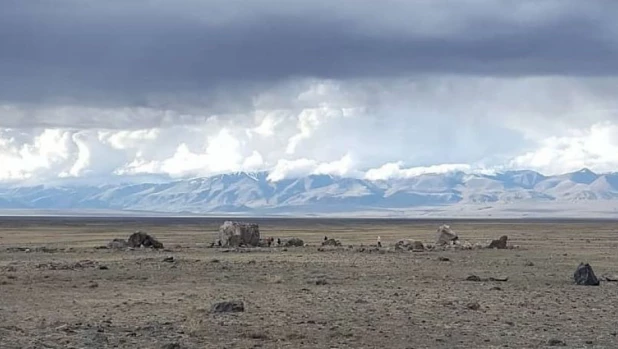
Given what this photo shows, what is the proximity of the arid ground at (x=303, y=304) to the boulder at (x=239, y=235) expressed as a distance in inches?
524

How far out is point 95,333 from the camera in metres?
20.8

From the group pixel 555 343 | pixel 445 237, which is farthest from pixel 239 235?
pixel 555 343

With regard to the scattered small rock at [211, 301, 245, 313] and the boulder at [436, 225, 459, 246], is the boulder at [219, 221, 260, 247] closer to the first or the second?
the boulder at [436, 225, 459, 246]

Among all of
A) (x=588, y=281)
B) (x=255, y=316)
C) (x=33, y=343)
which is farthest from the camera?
(x=588, y=281)

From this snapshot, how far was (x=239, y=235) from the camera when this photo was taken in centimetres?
5997

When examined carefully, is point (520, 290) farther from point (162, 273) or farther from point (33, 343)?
point (33, 343)

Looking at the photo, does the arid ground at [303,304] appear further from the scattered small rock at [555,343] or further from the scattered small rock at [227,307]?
the scattered small rock at [227,307]

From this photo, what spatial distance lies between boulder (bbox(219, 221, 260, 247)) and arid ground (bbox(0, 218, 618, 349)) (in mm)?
13311

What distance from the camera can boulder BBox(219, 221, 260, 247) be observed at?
2359 inches

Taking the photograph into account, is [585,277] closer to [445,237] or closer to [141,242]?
[445,237]

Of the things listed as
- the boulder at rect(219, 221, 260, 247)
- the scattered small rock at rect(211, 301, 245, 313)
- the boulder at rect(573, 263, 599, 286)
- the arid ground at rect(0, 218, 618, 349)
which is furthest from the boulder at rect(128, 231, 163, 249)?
the scattered small rock at rect(211, 301, 245, 313)

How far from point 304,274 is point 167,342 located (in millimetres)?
17749

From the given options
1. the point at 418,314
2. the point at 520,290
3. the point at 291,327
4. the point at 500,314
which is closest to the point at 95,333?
the point at 291,327


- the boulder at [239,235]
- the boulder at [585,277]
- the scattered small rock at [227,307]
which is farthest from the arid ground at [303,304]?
the boulder at [239,235]
